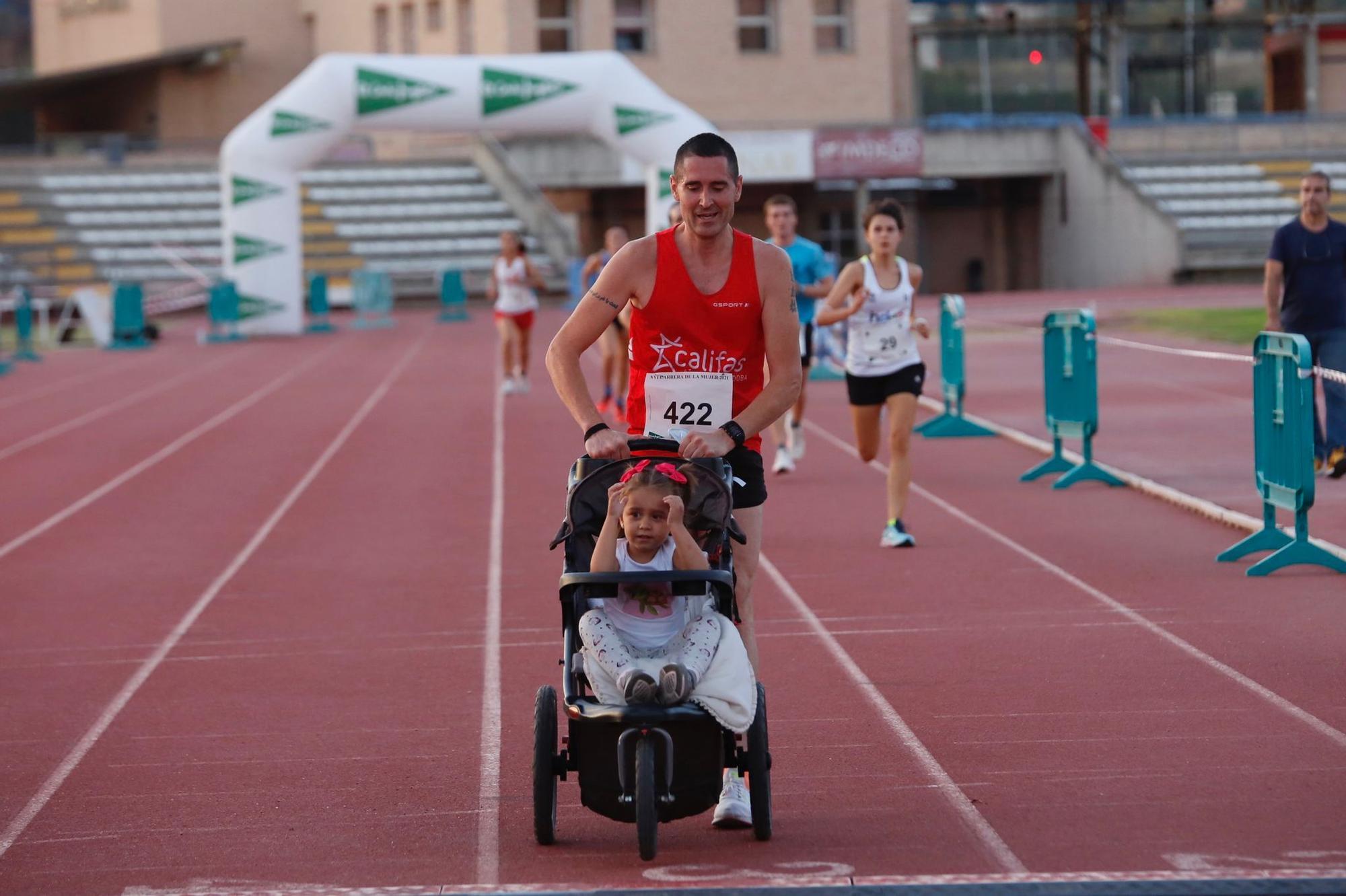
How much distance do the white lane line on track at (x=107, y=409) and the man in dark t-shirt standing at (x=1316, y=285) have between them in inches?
410

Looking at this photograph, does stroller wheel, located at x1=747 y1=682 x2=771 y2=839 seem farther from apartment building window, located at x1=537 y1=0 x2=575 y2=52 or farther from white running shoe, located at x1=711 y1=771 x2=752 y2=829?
apartment building window, located at x1=537 y1=0 x2=575 y2=52

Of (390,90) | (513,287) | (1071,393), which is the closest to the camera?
(1071,393)

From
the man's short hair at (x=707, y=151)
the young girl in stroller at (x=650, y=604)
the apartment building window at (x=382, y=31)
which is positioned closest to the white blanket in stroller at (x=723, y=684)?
the young girl in stroller at (x=650, y=604)

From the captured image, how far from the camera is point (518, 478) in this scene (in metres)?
14.2

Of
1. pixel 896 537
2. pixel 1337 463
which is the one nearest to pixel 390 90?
pixel 1337 463

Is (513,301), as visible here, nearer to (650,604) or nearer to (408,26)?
(650,604)

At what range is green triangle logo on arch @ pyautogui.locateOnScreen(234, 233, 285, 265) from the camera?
105ft

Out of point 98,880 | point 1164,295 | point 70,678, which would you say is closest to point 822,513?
point 70,678

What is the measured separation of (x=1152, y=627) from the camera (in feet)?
26.9

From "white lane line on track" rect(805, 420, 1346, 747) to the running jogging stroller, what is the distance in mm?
2150

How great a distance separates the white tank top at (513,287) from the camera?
20562mm

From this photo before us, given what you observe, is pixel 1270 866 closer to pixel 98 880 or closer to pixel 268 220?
pixel 98 880

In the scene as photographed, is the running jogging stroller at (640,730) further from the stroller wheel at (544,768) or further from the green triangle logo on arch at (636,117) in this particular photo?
the green triangle logo on arch at (636,117)

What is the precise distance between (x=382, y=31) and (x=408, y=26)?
106cm
